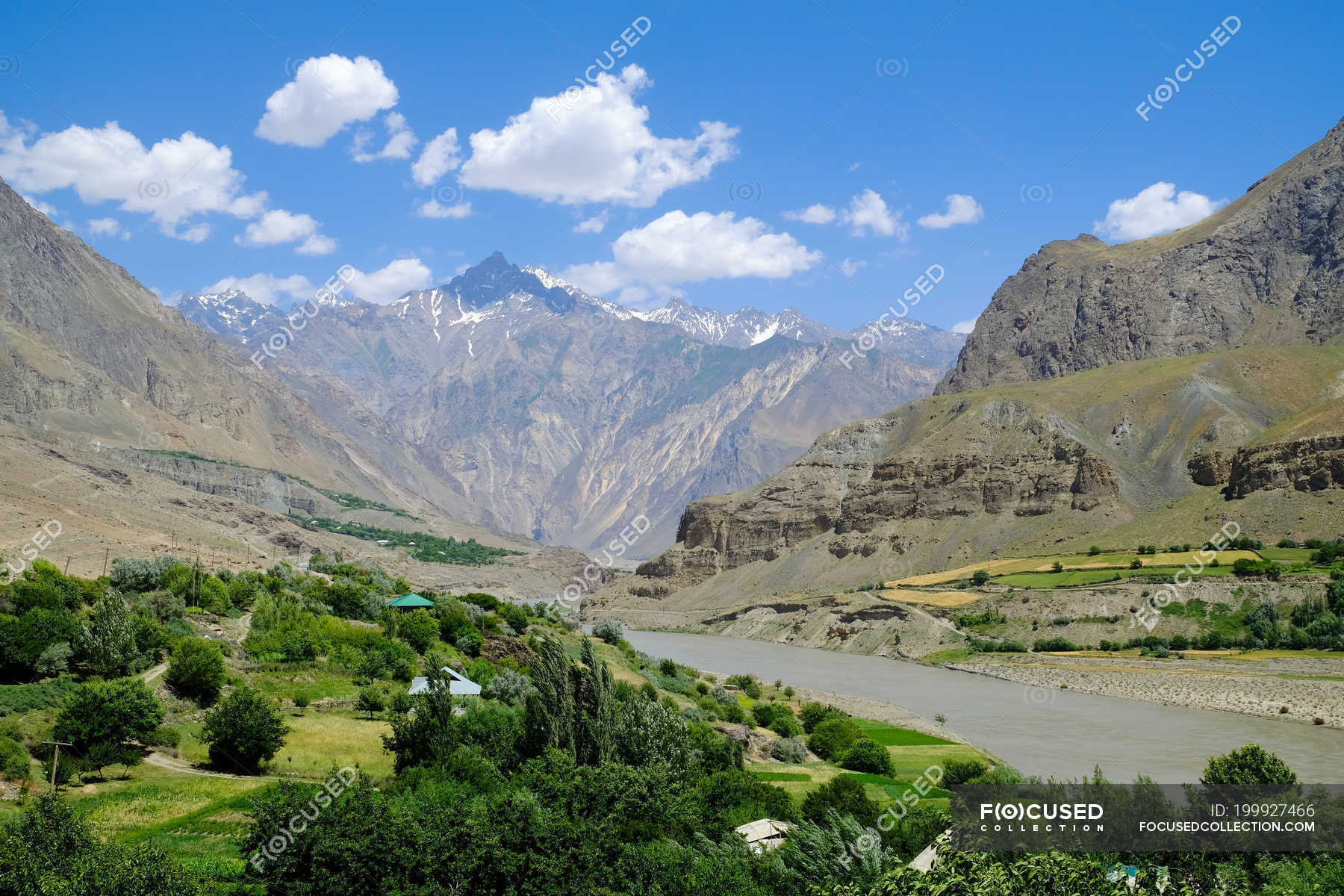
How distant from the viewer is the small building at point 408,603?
5606cm

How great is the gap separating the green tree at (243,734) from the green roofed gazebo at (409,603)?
93.9 feet

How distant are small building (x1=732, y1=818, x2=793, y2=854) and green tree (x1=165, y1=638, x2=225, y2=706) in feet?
61.1

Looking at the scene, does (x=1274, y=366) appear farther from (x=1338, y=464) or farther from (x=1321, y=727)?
(x=1321, y=727)

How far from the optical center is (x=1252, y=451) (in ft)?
387

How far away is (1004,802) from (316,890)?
12.3 m

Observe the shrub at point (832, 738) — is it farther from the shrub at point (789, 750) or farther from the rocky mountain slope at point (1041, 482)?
the rocky mountain slope at point (1041, 482)

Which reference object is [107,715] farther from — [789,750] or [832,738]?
[832,738]

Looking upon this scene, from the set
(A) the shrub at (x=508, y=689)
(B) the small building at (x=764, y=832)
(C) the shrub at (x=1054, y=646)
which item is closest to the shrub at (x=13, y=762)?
(B) the small building at (x=764, y=832)

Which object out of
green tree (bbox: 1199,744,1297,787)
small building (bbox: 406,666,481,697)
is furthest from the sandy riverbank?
small building (bbox: 406,666,481,697)

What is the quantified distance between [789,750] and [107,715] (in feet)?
78.4

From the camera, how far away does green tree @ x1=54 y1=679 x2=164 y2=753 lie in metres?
24.2

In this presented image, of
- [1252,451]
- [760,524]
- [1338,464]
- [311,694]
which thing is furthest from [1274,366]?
[311,694]

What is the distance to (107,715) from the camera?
80.7ft

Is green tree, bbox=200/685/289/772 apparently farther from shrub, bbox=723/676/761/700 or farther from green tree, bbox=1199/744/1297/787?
shrub, bbox=723/676/761/700
